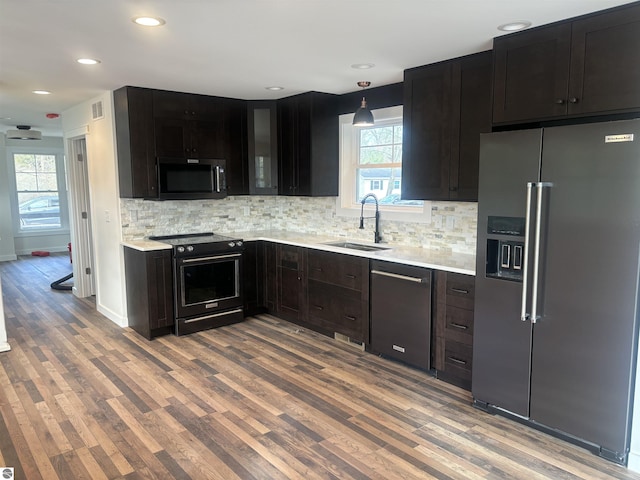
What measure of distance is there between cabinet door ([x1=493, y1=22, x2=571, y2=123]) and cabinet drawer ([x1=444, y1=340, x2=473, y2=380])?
156 centimetres

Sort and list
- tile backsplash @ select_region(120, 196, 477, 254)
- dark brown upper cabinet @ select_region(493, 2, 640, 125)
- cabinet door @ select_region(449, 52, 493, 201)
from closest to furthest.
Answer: dark brown upper cabinet @ select_region(493, 2, 640, 125)
cabinet door @ select_region(449, 52, 493, 201)
tile backsplash @ select_region(120, 196, 477, 254)

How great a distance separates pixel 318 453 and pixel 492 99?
239 centimetres

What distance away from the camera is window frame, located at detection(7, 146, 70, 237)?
888 cm

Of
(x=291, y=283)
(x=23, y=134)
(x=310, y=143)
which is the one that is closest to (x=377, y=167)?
(x=310, y=143)

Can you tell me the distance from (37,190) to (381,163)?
788 cm

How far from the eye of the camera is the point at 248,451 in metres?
2.55

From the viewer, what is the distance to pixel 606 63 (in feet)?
7.98

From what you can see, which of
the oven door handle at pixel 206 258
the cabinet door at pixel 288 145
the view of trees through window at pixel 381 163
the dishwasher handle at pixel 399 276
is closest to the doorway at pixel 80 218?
the oven door handle at pixel 206 258

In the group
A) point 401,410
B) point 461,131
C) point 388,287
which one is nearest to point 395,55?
point 461,131

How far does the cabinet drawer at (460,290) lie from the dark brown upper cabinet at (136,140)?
2.94 meters

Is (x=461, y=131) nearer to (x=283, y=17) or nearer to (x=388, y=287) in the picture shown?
(x=388, y=287)

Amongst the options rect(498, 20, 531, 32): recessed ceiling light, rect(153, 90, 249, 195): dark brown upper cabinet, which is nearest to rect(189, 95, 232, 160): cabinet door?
rect(153, 90, 249, 195): dark brown upper cabinet

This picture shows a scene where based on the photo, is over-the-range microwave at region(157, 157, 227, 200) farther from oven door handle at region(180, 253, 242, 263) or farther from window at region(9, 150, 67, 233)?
window at region(9, 150, 67, 233)

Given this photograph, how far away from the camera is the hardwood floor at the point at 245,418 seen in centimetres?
240
